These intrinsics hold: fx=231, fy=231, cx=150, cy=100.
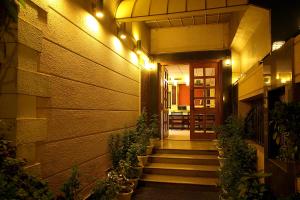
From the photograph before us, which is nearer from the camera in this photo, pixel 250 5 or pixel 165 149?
pixel 250 5

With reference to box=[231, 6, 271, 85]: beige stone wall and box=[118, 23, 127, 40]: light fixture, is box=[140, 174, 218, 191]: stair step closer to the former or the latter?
box=[231, 6, 271, 85]: beige stone wall

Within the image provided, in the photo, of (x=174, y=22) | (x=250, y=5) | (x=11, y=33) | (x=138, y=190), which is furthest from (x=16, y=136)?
(x=174, y=22)

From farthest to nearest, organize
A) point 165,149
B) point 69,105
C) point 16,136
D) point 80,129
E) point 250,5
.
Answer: point 165,149 < point 250,5 < point 80,129 < point 69,105 < point 16,136

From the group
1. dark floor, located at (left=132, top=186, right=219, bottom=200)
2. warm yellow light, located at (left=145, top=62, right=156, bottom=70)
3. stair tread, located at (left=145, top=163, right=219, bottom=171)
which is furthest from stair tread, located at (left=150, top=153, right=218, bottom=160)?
warm yellow light, located at (left=145, top=62, right=156, bottom=70)

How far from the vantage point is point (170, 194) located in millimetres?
4547

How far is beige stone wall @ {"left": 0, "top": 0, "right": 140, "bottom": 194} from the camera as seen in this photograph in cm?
238

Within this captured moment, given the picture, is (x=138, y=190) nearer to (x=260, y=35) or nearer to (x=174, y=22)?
(x=260, y=35)

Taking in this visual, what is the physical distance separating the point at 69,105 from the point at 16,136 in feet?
3.43

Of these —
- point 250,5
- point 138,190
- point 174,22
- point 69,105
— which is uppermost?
point 174,22

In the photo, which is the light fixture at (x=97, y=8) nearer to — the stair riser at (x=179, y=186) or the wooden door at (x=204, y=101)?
the stair riser at (x=179, y=186)

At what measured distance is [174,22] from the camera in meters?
7.36

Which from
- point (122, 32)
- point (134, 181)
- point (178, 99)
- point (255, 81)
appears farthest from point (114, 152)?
point (178, 99)

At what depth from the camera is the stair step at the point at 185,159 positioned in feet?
18.2

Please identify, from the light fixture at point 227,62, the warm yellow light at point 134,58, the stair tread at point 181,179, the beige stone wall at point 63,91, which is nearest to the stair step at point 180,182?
the stair tread at point 181,179
